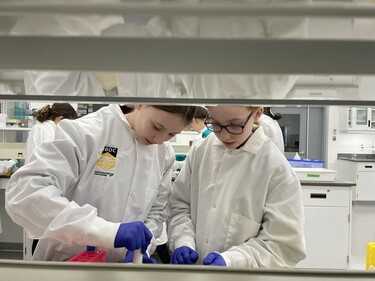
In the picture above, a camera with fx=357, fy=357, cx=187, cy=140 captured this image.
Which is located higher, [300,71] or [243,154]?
[300,71]

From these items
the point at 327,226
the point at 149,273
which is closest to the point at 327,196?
the point at 327,226

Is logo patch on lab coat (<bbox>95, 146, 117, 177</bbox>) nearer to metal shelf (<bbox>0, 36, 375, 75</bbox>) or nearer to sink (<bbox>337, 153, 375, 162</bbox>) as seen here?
metal shelf (<bbox>0, 36, 375, 75</bbox>)

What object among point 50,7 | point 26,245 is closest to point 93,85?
point 50,7

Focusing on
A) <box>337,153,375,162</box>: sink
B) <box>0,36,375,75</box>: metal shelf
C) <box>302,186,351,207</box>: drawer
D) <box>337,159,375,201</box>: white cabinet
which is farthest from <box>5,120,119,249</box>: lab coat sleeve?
<box>337,153,375,162</box>: sink

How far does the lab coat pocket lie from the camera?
1.08 meters

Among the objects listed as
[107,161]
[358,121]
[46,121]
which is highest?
[358,121]

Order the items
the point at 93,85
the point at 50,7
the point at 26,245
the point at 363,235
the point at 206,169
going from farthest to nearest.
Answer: the point at 363,235
the point at 26,245
the point at 206,169
the point at 93,85
the point at 50,7

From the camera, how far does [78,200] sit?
1.15 metres

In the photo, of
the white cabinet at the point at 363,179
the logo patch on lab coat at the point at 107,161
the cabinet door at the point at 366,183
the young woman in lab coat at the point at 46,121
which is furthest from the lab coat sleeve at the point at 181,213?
the cabinet door at the point at 366,183

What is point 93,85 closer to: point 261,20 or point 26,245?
point 261,20

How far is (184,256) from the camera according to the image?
103 centimetres

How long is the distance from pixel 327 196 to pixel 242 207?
2.31 m

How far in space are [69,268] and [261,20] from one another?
1.57 feet

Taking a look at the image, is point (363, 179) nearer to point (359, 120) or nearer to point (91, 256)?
point (359, 120)
